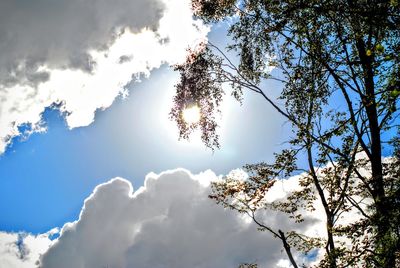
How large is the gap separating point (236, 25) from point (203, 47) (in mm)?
1860

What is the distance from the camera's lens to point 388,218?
7.17 m

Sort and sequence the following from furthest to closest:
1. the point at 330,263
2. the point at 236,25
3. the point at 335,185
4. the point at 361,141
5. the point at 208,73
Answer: the point at 208,73, the point at 236,25, the point at 335,185, the point at 361,141, the point at 330,263

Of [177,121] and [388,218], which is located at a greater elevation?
[177,121]

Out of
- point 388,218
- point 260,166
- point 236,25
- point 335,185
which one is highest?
point 236,25

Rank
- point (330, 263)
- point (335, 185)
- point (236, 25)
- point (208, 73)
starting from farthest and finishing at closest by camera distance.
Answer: point (208, 73), point (236, 25), point (335, 185), point (330, 263)

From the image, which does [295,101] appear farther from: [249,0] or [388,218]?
[388,218]

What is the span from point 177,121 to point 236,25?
171 inches

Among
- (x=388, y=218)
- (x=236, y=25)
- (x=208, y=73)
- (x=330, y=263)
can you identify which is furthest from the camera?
(x=208, y=73)

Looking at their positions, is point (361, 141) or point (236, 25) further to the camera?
point (236, 25)

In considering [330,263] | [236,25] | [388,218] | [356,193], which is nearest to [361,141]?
[356,193]

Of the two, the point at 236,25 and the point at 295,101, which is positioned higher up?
the point at 236,25

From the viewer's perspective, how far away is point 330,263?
955 centimetres

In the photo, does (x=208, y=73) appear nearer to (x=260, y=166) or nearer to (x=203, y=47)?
(x=203, y=47)

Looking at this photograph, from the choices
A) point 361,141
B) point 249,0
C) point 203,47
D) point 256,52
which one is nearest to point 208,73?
point 203,47
